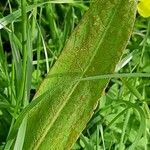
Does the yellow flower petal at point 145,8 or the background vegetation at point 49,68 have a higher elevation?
the yellow flower petal at point 145,8

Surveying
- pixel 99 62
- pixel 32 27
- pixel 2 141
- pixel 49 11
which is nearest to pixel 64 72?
pixel 99 62

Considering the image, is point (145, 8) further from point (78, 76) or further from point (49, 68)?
point (49, 68)

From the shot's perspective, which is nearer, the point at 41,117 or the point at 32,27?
the point at 41,117

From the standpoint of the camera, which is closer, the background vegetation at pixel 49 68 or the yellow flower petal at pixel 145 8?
the yellow flower petal at pixel 145 8

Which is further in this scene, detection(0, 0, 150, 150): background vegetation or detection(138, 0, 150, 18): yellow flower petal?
detection(0, 0, 150, 150): background vegetation

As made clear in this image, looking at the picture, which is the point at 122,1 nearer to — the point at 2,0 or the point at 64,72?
the point at 64,72

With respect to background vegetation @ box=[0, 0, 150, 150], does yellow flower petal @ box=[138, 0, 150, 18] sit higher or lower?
higher
